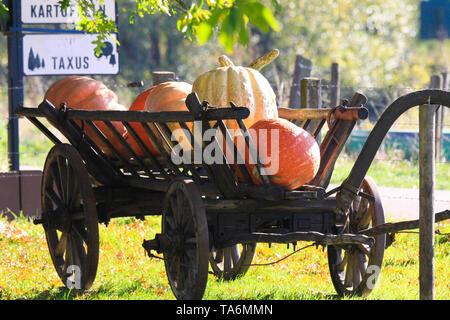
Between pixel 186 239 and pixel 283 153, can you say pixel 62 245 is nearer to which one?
pixel 186 239

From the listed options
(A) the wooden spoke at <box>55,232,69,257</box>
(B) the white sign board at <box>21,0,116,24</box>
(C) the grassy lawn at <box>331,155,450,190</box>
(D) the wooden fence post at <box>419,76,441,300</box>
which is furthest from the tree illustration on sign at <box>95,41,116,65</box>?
(D) the wooden fence post at <box>419,76,441,300</box>

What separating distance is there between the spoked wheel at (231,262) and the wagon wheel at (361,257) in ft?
2.58

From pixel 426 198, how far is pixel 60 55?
5.45 meters

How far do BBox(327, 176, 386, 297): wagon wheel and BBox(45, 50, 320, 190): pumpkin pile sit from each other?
2.60 feet

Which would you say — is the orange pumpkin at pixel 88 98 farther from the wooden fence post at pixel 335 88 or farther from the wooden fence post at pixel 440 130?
the wooden fence post at pixel 440 130

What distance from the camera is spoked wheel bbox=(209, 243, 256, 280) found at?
21.0ft

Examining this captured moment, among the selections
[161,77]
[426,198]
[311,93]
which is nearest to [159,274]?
[161,77]

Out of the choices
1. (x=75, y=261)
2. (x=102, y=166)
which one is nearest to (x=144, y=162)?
(x=102, y=166)

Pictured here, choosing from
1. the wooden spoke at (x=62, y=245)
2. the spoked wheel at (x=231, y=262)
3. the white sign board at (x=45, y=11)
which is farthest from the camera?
the white sign board at (x=45, y=11)

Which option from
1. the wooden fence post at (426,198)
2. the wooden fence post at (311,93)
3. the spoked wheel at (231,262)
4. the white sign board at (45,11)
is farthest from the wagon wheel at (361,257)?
the white sign board at (45,11)

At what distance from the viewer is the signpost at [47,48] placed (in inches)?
352

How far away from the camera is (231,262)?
6.61 m

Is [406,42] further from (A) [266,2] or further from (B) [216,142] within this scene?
(B) [216,142]
